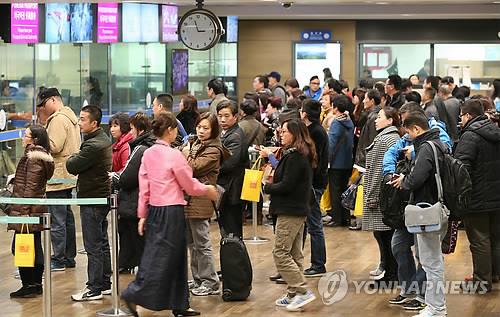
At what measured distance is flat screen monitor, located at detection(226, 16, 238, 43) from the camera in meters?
21.6

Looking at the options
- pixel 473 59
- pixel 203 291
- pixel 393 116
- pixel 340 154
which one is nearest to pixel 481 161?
pixel 393 116

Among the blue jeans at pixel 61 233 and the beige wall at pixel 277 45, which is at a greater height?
the beige wall at pixel 277 45

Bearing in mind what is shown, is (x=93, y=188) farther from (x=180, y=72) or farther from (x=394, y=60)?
(x=394, y=60)

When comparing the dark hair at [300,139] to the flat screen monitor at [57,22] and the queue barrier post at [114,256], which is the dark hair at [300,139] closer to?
the queue barrier post at [114,256]

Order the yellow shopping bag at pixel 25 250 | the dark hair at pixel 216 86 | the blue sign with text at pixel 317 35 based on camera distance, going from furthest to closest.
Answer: the blue sign with text at pixel 317 35 < the dark hair at pixel 216 86 < the yellow shopping bag at pixel 25 250

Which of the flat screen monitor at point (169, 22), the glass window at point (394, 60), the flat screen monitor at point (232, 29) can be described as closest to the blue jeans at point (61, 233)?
the flat screen monitor at point (169, 22)

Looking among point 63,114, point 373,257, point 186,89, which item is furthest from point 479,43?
point 63,114

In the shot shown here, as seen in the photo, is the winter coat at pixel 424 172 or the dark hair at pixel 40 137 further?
the dark hair at pixel 40 137

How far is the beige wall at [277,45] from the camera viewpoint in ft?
76.1

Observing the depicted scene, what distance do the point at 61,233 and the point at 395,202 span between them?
348 cm

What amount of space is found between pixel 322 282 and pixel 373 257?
1356 mm

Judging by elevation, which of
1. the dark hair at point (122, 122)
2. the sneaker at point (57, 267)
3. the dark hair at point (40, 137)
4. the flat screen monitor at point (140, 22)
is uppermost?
the flat screen monitor at point (140, 22)

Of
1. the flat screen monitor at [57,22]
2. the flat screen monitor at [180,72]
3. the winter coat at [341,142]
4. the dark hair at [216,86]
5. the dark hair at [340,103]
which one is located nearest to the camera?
the dark hair at [340,103]

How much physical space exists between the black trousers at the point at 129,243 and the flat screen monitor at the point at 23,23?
184 inches
